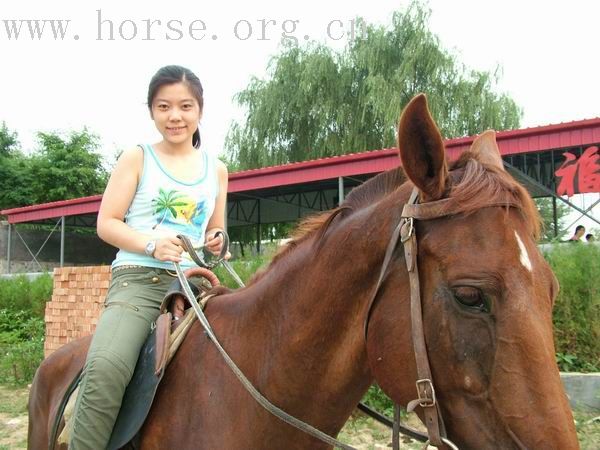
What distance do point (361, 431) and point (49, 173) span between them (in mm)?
26630

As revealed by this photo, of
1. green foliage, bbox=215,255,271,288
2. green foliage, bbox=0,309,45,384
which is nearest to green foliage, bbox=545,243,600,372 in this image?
green foliage, bbox=215,255,271,288

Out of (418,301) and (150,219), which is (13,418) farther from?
(418,301)

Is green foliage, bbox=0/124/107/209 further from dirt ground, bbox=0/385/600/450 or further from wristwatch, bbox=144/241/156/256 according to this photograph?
wristwatch, bbox=144/241/156/256

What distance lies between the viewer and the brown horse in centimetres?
130

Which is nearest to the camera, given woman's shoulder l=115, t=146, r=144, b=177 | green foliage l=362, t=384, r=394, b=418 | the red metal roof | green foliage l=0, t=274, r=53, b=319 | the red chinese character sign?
woman's shoulder l=115, t=146, r=144, b=177

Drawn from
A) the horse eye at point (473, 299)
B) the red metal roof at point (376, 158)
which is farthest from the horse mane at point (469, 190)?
the red metal roof at point (376, 158)

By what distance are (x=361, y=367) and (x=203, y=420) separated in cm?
66

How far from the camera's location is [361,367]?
169 cm

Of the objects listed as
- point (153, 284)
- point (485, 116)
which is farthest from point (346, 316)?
point (485, 116)

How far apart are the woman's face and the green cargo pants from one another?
74 cm

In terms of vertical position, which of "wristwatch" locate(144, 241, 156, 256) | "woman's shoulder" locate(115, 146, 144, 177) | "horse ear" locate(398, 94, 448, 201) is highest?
"woman's shoulder" locate(115, 146, 144, 177)

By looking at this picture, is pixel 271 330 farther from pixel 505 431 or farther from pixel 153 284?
pixel 505 431

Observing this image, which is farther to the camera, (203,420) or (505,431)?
(203,420)

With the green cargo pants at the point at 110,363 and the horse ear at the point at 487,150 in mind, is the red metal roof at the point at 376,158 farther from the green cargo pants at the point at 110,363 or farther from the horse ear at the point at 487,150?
the green cargo pants at the point at 110,363
